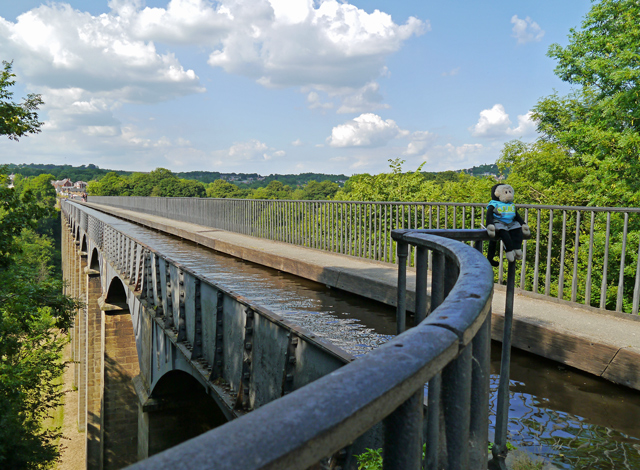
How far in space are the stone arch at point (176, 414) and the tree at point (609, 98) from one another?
38.6 ft

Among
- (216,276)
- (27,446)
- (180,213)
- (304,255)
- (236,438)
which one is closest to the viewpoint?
(236,438)

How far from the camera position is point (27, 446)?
16953mm

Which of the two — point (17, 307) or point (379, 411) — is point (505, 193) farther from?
point (17, 307)

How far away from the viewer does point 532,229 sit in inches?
391

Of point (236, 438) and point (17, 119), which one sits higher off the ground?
point (17, 119)

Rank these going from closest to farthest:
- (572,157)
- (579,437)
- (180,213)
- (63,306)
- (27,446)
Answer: (579,437)
(63,306)
(27,446)
(572,157)
(180,213)

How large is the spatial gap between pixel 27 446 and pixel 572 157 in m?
25.3

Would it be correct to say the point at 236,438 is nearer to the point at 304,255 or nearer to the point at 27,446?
the point at 304,255

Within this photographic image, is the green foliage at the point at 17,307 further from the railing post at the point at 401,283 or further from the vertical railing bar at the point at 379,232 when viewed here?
the railing post at the point at 401,283

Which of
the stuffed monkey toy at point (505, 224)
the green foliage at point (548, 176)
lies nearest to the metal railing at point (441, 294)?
the stuffed monkey toy at point (505, 224)

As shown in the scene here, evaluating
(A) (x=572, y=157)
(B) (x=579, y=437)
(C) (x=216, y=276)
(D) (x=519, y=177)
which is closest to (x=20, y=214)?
(C) (x=216, y=276)

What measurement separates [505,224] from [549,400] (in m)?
1.66

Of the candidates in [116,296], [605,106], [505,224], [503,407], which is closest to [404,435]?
[503,407]

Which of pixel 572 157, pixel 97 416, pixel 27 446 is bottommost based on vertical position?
pixel 97 416
